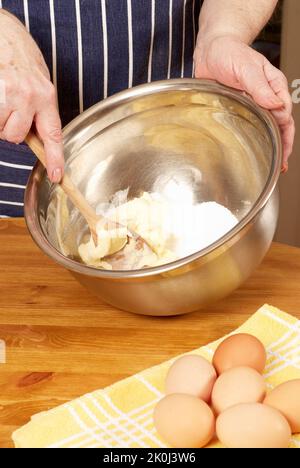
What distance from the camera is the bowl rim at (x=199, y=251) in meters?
1.01

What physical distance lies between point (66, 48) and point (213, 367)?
73cm

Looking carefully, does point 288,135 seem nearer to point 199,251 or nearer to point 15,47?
point 199,251

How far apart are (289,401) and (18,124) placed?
57 centimetres

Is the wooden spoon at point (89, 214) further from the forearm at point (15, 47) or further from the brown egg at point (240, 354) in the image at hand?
the brown egg at point (240, 354)

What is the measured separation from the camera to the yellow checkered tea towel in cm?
92

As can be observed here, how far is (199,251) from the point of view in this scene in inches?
39.8

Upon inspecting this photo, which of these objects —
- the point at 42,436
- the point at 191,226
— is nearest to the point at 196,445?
the point at 42,436

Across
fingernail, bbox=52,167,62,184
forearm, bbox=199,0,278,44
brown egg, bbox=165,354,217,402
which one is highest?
forearm, bbox=199,0,278,44

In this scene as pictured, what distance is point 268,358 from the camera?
1.05 metres

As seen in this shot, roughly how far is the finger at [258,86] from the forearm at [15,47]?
330 millimetres

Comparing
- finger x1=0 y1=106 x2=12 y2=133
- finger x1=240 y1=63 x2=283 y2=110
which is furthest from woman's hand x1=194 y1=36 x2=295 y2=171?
finger x1=0 y1=106 x2=12 y2=133

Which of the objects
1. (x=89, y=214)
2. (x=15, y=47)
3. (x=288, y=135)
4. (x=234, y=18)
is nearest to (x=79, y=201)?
(x=89, y=214)

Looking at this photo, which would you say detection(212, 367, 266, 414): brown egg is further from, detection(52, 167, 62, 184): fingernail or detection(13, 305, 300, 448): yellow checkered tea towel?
detection(52, 167, 62, 184): fingernail

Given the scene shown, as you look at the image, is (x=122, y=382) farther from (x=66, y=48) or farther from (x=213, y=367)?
(x=66, y=48)
